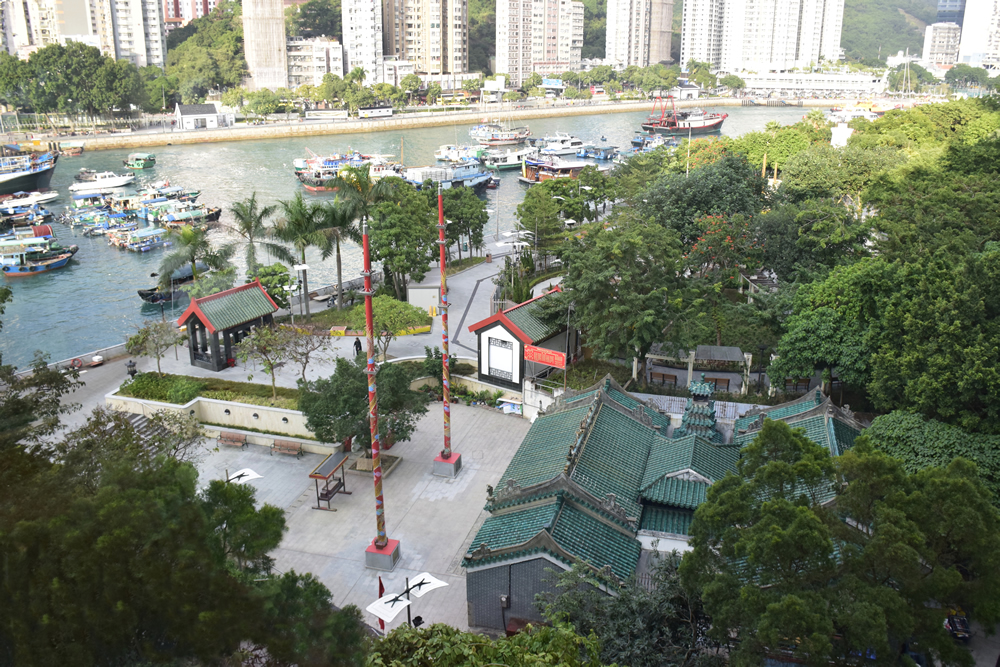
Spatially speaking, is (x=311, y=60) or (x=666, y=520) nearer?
(x=666, y=520)

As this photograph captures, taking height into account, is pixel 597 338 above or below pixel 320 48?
below

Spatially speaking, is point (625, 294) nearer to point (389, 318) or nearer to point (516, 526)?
point (389, 318)

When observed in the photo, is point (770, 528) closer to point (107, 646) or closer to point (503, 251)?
point (107, 646)

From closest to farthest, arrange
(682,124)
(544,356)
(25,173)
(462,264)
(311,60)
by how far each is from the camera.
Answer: (544,356) → (462,264) → (25,173) → (682,124) → (311,60)

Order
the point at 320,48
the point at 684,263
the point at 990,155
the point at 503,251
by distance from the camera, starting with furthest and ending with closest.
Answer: the point at 320,48 → the point at 503,251 → the point at 990,155 → the point at 684,263

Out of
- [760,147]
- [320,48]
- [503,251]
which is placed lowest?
[503,251]

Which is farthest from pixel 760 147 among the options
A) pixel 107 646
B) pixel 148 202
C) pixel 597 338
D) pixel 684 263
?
pixel 107 646

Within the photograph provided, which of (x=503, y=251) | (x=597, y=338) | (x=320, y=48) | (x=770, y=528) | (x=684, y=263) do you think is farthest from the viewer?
(x=320, y=48)

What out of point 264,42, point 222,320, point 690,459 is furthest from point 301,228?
point 264,42
